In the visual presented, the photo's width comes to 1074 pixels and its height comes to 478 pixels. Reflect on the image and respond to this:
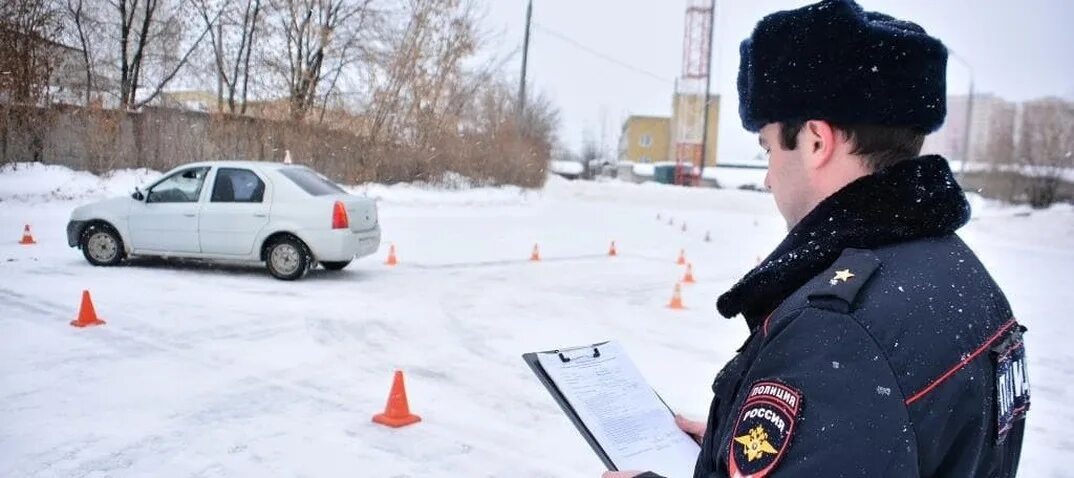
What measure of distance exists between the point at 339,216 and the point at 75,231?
12.8 ft

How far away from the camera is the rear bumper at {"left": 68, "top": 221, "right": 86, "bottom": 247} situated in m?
A: 10.4

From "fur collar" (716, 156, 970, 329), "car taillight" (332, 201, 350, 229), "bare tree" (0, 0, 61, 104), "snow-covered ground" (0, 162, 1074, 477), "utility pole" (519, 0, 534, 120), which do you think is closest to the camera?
"fur collar" (716, 156, 970, 329)

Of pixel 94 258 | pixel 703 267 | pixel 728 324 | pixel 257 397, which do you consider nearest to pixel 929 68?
pixel 257 397

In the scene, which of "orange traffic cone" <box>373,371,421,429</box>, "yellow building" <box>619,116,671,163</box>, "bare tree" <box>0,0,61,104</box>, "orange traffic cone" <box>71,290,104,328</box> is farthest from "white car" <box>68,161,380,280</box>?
"yellow building" <box>619,116,671,163</box>

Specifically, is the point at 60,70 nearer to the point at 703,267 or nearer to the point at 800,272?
the point at 703,267

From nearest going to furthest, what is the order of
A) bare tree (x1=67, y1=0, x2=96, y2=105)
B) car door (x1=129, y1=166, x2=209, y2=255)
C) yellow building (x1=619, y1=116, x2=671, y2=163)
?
car door (x1=129, y1=166, x2=209, y2=255) < bare tree (x1=67, y1=0, x2=96, y2=105) < yellow building (x1=619, y1=116, x2=671, y2=163)

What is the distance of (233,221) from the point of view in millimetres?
10039

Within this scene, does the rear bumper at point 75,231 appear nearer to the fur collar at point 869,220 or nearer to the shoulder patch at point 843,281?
the fur collar at point 869,220

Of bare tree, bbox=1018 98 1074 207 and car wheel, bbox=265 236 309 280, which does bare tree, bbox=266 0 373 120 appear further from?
bare tree, bbox=1018 98 1074 207

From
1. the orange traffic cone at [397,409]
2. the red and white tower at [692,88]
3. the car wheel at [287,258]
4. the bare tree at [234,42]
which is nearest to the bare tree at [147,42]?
the bare tree at [234,42]

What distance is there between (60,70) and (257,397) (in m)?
21.0

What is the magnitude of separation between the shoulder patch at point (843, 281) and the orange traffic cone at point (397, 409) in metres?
4.02

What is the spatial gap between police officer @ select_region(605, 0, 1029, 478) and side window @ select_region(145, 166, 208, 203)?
1018 centimetres

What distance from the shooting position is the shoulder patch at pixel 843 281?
115 cm
